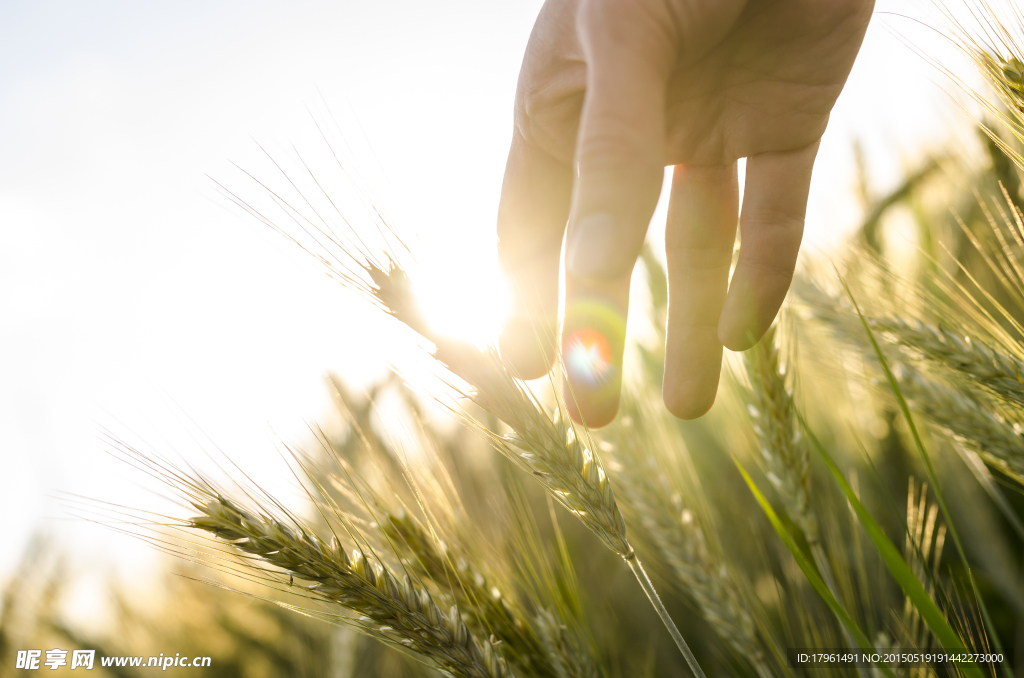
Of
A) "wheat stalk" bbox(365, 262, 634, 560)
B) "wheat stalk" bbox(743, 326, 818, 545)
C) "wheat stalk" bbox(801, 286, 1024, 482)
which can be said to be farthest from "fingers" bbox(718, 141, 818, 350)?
"wheat stalk" bbox(365, 262, 634, 560)

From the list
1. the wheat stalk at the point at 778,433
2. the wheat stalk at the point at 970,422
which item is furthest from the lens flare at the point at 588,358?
the wheat stalk at the point at 970,422

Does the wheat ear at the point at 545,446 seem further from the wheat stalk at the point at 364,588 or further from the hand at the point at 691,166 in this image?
the wheat stalk at the point at 364,588

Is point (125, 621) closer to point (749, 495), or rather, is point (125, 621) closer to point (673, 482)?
point (673, 482)

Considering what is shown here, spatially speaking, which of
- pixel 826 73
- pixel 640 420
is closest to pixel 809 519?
pixel 640 420

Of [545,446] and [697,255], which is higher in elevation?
[697,255]

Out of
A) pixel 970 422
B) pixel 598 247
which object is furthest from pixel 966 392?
pixel 598 247

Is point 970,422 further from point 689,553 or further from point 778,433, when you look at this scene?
point 689,553

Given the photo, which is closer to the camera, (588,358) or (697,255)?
(588,358)
